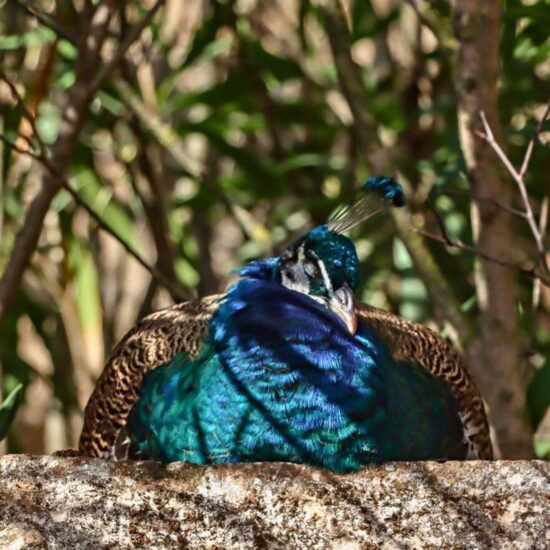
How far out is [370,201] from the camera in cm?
331

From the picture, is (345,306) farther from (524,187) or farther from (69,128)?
(69,128)

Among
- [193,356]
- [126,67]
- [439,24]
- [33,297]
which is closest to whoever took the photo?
[193,356]

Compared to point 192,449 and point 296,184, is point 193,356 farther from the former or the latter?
point 296,184

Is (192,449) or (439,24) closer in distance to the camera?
(192,449)

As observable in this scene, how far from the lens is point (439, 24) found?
12.3 ft

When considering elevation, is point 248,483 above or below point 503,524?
above

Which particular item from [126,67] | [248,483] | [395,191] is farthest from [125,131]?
[248,483]

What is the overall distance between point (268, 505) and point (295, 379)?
524mm

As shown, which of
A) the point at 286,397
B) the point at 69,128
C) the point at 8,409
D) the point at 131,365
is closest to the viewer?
the point at 286,397

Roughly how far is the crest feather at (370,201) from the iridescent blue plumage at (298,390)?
54 mm

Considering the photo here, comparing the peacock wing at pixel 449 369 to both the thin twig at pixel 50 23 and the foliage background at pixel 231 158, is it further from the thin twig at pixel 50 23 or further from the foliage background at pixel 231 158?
the thin twig at pixel 50 23

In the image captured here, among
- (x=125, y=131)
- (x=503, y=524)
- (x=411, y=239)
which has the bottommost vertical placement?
(x=503, y=524)

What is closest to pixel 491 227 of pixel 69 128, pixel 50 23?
pixel 69 128

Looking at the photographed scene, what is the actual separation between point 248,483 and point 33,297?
3.03 m
